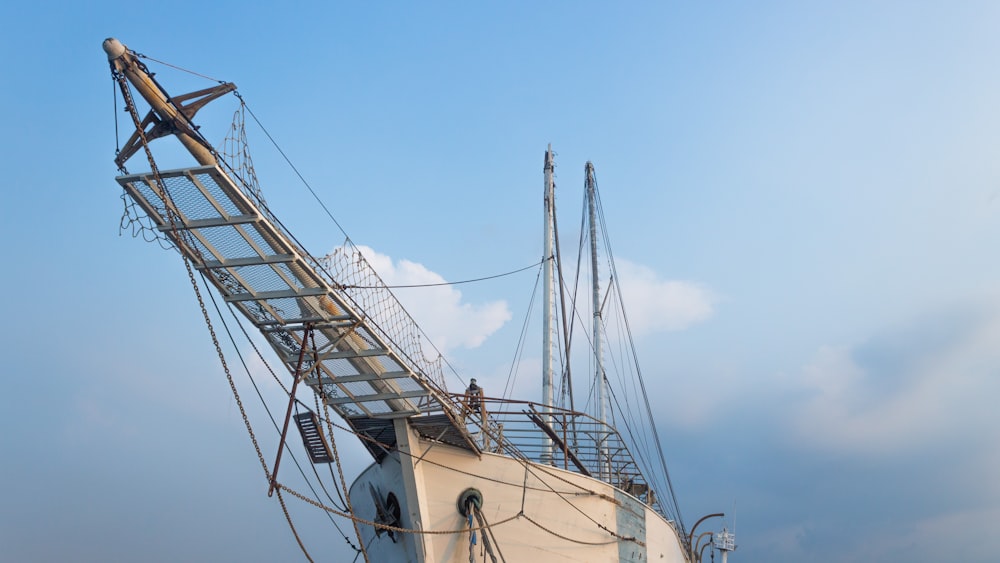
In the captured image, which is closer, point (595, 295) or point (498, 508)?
point (498, 508)

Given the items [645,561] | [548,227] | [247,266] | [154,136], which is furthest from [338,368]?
[548,227]

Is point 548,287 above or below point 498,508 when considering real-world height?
above

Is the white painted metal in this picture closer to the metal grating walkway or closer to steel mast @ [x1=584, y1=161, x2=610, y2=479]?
the metal grating walkway

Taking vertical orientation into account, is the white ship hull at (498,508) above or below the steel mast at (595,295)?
below

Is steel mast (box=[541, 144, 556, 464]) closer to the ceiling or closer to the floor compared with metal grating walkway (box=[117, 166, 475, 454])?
closer to the ceiling

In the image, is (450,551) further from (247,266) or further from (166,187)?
(166,187)

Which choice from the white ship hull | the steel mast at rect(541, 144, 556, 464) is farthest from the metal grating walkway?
the steel mast at rect(541, 144, 556, 464)

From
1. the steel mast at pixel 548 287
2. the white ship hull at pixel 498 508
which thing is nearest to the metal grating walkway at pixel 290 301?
the white ship hull at pixel 498 508

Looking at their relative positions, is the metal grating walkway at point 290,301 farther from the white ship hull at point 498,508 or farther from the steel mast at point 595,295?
the steel mast at point 595,295

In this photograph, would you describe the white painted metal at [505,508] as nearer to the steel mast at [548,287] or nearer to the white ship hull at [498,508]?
the white ship hull at [498,508]

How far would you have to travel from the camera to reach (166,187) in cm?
1312

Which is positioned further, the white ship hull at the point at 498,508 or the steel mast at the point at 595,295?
the steel mast at the point at 595,295

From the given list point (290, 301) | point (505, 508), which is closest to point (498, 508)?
point (505, 508)

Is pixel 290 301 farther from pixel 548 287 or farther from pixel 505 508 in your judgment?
pixel 548 287
